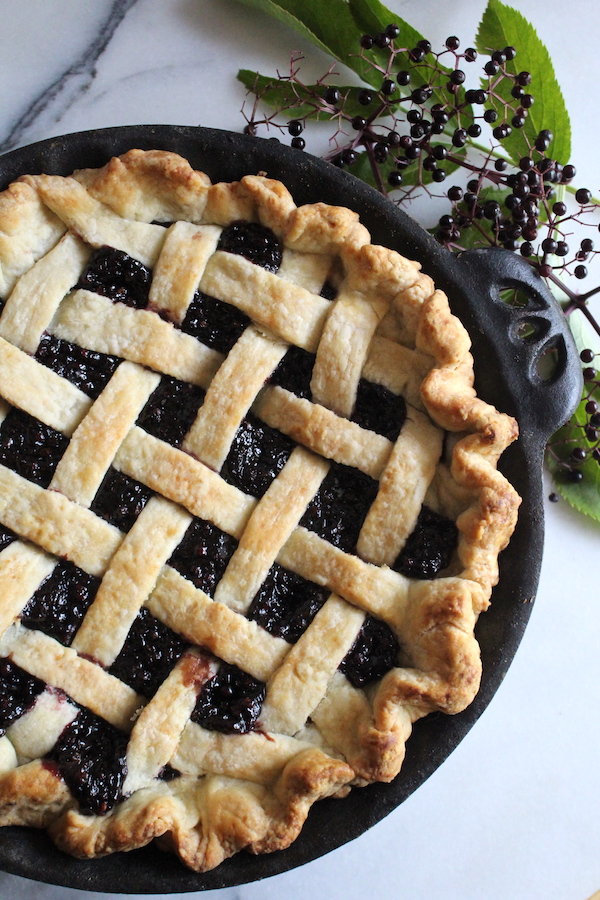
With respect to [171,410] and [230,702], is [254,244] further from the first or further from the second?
[230,702]

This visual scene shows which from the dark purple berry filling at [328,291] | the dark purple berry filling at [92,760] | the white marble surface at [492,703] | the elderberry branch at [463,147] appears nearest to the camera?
the dark purple berry filling at [92,760]

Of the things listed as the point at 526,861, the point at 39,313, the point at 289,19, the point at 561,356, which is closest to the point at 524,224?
the point at 561,356

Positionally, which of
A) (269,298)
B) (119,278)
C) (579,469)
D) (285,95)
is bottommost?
(119,278)

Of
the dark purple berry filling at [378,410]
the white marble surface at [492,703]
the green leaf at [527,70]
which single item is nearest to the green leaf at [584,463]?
the white marble surface at [492,703]

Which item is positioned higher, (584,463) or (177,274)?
(584,463)

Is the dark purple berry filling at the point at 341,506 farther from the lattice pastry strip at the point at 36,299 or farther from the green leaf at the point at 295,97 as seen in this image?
the green leaf at the point at 295,97

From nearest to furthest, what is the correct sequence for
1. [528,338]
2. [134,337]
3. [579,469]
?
[134,337] → [528,338] → [579,469]

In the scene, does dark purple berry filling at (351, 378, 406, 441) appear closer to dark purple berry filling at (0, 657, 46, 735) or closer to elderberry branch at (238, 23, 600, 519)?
elderberry branch at (238, 23, 600, 519)

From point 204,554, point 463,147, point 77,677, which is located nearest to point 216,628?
point 204,554
